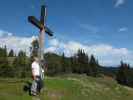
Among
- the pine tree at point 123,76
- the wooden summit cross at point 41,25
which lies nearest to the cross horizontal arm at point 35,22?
the wooden summit cross at point 41,25

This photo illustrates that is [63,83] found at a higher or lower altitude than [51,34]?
lower

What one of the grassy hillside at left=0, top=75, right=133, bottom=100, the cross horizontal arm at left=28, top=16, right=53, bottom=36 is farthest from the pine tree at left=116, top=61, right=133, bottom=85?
the cross horizontal arm at left=28, top=16, right=53, bottom=36

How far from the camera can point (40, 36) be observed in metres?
16.8

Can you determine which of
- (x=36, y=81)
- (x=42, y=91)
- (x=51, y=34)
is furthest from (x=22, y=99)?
(x=51, y=34)

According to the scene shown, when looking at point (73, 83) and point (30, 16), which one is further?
point (73, 83)

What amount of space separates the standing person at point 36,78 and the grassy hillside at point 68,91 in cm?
43

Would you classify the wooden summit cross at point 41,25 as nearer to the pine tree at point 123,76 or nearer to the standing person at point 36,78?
the standing person at point 36,78

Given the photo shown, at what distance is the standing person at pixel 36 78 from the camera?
49.2 ft

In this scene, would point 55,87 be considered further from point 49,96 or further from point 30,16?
point 30,16

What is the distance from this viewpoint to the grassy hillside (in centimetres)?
1621

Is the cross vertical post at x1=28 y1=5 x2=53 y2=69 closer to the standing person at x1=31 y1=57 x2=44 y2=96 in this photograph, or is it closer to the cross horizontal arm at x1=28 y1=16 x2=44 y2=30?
the cross horizontal arm at x1=28 y1=16 x2=44 y2=30

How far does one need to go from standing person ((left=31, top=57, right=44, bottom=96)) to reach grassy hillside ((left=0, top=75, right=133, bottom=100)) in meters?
0.43

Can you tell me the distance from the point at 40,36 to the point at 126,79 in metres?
85.3

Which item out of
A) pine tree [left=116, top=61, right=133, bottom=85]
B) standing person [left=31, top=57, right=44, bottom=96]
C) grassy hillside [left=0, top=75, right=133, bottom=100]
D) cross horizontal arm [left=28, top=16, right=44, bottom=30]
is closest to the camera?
standing person [left=31, top=57, right=44, bottom=96]
